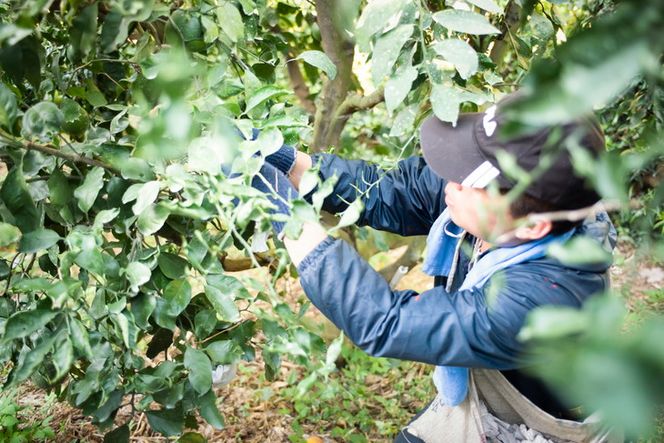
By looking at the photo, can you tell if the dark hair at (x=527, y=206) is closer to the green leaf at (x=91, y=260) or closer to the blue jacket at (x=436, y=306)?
the blue jacket at (x=436, y=306)

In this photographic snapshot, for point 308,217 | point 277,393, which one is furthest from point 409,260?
point 308,217

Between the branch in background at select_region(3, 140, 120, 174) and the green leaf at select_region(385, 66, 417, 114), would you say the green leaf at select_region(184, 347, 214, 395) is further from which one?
the green leaf at select_region(385, 66, 417, 114)

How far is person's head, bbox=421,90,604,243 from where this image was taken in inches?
36.3

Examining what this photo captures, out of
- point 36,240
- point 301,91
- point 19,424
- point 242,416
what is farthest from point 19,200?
point 301,91

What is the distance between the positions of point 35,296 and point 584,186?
3.21ft

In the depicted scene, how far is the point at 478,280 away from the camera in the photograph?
1090 mm

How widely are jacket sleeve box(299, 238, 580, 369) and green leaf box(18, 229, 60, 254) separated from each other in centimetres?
38

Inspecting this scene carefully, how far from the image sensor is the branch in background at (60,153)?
88 centimetres

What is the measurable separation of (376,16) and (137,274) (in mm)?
538

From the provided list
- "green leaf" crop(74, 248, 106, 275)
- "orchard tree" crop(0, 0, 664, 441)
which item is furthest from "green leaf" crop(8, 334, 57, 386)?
"green leaf" crop(74, 248, 106, 275)

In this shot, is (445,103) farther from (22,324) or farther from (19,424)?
(19,424)

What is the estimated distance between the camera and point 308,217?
0.72 meters

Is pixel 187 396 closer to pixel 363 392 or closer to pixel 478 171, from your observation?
pixel 478 171

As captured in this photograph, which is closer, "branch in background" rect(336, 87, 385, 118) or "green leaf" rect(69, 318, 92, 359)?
"green leaf" rect(69, 318, 92, 359)
